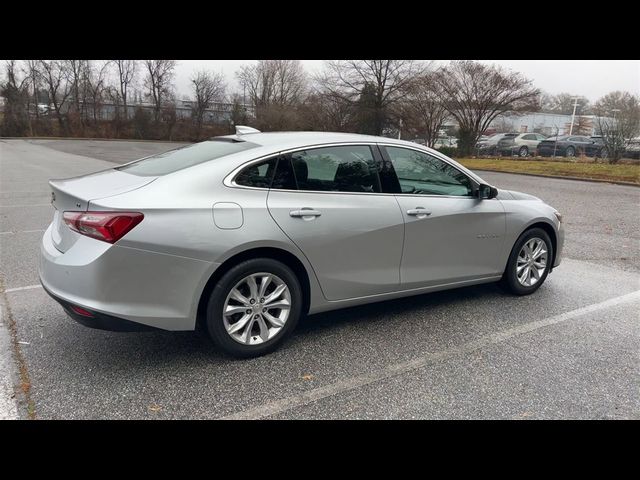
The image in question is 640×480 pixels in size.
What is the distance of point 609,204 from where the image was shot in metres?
11.6

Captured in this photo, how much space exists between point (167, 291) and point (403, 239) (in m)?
1.89

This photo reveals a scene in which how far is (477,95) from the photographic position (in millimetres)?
30172

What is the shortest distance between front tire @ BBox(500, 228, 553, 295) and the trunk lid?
3.45m

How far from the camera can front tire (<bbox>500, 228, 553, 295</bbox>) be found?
14.9ft

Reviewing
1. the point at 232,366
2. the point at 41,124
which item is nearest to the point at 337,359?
the point at 232,366

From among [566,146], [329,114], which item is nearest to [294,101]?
[329,114]

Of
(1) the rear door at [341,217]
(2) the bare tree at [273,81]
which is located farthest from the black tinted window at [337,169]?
(2) the bare tree at [273,81]

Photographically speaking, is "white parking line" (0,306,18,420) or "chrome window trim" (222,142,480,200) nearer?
"white parking line" (0,306,18,420)

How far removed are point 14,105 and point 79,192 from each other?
178 feet

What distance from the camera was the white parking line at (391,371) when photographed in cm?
266

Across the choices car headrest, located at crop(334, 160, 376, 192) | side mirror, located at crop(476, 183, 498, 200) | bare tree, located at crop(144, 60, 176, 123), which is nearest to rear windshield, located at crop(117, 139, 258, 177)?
car headrest, located at crop(334, 160, 376, 192)

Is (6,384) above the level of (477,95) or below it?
below

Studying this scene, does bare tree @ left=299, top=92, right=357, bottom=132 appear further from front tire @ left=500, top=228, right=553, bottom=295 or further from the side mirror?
the side mirror

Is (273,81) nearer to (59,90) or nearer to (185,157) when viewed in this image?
(59,90)
